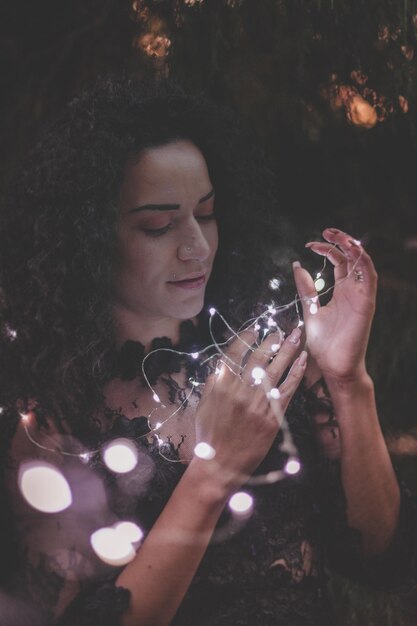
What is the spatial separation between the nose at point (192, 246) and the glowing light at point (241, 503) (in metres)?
0.50

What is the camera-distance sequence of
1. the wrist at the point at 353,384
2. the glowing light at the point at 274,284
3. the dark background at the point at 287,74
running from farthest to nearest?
1. the glowing light at the point at 274,284
2. the dark background at the point at 287,74
3. the wrist at the point at 353,384

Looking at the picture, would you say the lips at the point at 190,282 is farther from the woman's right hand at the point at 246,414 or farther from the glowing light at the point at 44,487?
the glowing light at the point at 44,487

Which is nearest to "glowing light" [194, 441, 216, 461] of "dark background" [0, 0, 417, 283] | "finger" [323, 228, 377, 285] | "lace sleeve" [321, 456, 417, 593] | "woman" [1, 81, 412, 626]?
"woman" [1, 81, 412, 626]

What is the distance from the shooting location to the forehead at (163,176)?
1.22m

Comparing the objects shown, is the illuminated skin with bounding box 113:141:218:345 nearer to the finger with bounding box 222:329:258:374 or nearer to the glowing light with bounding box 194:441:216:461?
the finger with bounding box 222:329:258:374

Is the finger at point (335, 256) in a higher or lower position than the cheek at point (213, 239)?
higher

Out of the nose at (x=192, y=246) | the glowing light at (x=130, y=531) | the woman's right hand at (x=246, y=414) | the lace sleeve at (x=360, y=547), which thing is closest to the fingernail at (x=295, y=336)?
the woman's right hand at (x=246, y=414)

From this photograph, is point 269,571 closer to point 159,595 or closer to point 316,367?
point 159,595

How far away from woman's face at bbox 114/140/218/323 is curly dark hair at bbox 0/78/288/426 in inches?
1.1

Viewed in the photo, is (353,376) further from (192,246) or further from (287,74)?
(287,74)

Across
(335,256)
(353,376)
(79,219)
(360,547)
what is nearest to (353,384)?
(353,376)

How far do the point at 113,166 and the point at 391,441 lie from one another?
99cm

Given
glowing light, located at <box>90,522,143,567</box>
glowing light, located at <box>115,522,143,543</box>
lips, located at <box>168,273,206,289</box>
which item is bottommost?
glowing light, located at <box>90,522,143,567</box>

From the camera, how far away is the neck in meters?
1.38
